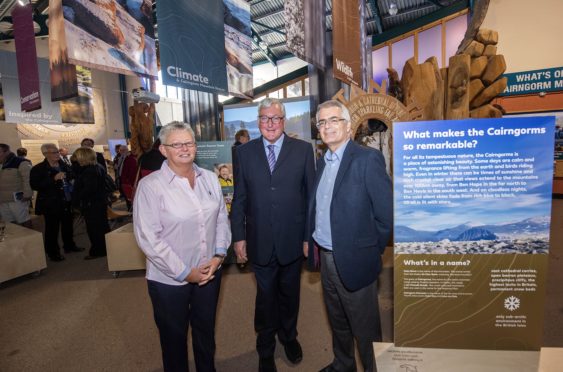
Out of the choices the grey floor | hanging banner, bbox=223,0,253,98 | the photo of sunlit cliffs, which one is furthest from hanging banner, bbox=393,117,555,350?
hanging banner, bbox=223,0,253,98

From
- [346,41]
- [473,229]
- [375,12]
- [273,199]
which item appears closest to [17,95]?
[346,41]

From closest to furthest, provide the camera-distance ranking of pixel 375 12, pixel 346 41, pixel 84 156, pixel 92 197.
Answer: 1. pixel 346 41
2. pixel 84 156
3. pixel 92 197
4. pixel 375 12

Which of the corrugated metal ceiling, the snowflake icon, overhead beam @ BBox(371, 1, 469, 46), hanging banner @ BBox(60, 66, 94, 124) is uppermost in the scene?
the corrugated metal ceiling

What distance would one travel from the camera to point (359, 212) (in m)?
1.74

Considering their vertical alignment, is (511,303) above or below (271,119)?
below

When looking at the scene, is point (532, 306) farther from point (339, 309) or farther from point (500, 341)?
point (339, 309)

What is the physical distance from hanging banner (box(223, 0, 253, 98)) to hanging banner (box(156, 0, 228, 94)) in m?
0.33

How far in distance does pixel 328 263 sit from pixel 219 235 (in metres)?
0.67

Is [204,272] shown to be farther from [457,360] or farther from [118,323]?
[118,323]

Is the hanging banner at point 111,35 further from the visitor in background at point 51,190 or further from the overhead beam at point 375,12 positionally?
the overhead beam at point 375,12

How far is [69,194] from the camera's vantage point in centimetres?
538

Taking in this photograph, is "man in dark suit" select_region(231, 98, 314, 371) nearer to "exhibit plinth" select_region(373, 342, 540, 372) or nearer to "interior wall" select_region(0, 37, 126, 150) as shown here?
"exhibit plinth" select_region(373, 342, 540, 372)

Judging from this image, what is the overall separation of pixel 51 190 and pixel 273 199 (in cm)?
428

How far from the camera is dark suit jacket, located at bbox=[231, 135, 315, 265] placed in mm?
2146
